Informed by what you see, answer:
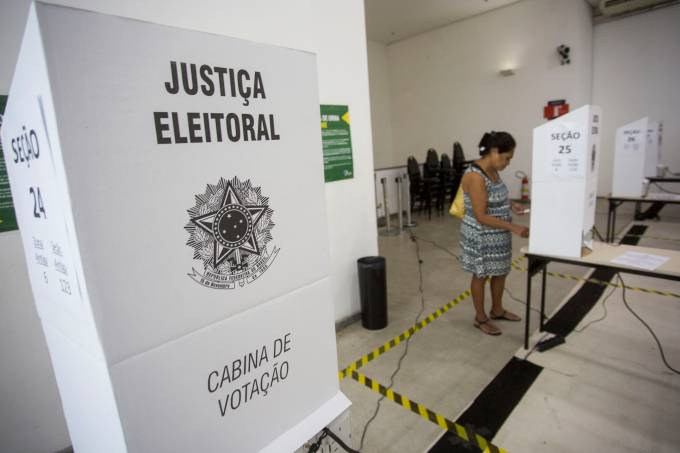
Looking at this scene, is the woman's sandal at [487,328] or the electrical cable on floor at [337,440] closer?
the electrical cable on floor at [337,440]

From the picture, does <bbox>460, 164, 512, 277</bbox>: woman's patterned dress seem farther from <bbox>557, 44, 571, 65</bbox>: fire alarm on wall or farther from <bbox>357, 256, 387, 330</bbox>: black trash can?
<bbox>557, 44, 571, 65</bbox>: fire alarm on wall

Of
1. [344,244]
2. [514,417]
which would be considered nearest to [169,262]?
[514,417]

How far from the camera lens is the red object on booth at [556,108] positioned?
651 cm

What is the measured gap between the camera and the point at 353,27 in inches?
99.8

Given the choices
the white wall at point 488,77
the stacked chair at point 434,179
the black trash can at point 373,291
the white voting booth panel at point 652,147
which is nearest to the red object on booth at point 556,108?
the white wall at point 488,77

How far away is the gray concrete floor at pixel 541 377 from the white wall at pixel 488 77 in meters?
4.67

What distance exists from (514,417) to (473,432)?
26 cm

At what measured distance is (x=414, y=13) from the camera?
705 centimetres

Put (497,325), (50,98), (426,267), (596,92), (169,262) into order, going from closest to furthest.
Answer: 1. (50,98)
2. (169,262)
3. (497,325)
4. (426,267)
5. (596,92)

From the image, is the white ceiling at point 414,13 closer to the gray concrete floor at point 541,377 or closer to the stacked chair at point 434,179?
the stacked chair at point 434,179

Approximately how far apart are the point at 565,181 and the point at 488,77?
643 centimetres

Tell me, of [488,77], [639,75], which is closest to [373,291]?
[488,77]

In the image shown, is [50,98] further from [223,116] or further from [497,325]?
[497,325]

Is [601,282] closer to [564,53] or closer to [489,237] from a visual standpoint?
[489,237]
